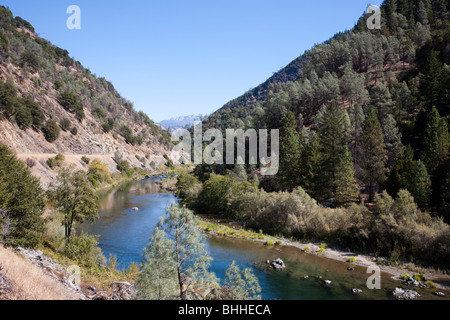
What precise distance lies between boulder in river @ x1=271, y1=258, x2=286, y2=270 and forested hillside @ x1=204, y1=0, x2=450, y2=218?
18.3 m

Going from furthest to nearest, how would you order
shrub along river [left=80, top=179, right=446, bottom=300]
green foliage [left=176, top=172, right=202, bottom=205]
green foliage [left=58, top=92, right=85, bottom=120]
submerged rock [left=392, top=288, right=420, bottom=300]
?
green foliage [left=58, top=92, right=85, bottom=120]
green foliage [left=176, top=172, right=202, bottom=205]
shrub along river [left=80, top=179, right=446, bottom=300]
submerged rock [left=392, top=288, right=420, bottom=300]

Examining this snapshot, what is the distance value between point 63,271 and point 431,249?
34.2 metres

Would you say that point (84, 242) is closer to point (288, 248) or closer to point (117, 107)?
point (288, 248)

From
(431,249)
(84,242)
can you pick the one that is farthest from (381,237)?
(84,242)

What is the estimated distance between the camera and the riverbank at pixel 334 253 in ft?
90.9

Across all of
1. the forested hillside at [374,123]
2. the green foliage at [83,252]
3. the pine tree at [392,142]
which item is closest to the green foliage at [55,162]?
the forested hillside at [374,123]

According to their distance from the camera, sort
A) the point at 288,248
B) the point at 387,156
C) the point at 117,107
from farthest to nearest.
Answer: the point at 117,107, the point at 387,156, the point at 288,248

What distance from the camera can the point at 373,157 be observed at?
48.3m

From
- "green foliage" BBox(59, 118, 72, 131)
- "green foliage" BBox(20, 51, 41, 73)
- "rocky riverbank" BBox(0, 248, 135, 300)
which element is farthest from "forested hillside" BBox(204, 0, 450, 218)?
"green foliage" BBox(20, 51, 41, 73)

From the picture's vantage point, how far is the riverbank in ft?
90.9

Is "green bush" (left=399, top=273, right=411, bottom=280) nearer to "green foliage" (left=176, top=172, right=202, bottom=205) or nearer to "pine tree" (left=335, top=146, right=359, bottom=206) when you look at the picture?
"pine tree" (left=335, top=146, right=359, bottom=206)
